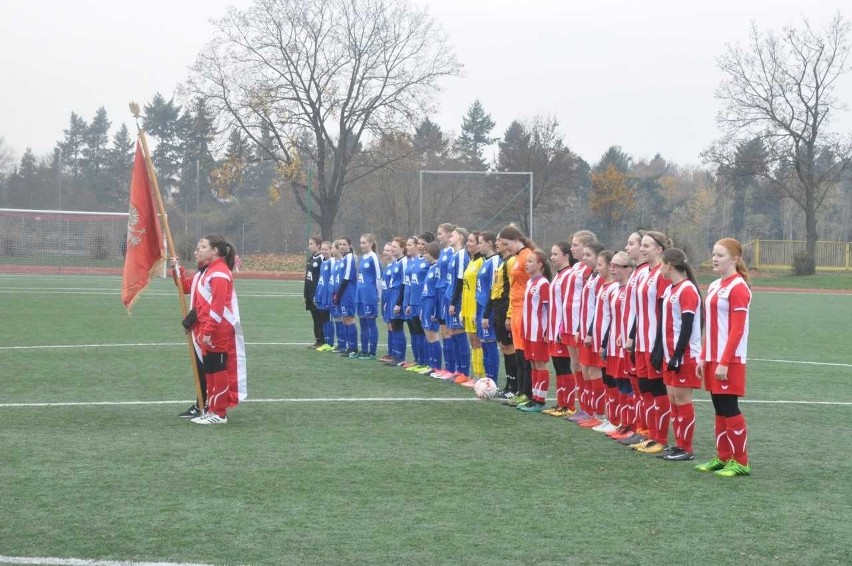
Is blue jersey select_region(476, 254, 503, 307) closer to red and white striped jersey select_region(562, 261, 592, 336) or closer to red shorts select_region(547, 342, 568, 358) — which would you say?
red shorts select_region(547, 342, 568, 358)

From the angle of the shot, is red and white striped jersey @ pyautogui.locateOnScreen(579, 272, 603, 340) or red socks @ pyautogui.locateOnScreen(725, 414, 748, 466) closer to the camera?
red socks @ pyautogui.locateOnScreen(725, 414, 748, 466)

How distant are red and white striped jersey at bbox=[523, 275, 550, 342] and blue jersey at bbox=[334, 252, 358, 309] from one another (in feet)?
19.1

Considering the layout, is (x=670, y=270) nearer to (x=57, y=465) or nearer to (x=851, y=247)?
(x=57, y=465)

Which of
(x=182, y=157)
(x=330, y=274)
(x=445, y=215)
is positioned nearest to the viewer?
(x=330, y=274)

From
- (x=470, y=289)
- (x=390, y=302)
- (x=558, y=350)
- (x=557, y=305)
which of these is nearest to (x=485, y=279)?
(x=470, y=289)

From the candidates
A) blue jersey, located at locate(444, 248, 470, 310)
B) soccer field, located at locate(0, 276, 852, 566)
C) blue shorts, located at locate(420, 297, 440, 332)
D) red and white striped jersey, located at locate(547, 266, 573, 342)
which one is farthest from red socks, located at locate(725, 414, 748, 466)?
blue shorts, located at locate(420, 297, 440, 332)

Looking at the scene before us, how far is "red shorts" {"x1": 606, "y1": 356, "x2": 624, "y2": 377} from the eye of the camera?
9289mm

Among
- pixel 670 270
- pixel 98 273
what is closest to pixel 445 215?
pixel 98 273

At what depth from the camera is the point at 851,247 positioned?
5934cm

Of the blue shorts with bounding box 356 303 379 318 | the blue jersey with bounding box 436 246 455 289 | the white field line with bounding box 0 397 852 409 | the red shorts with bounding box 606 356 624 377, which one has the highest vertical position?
the blue jersey with bounding box 436 246 455 289

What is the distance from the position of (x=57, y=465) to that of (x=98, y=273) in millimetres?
38004

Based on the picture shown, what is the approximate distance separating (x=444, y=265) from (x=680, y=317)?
6.03 m

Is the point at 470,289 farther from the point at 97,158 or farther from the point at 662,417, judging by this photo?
the point at 97,158

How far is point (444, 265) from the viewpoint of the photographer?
550 inches
